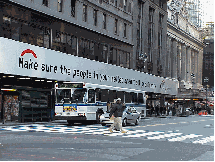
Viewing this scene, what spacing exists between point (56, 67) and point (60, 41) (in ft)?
15.6

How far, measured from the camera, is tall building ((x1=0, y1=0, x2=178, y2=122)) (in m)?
30.5

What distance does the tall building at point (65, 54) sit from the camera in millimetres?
30531

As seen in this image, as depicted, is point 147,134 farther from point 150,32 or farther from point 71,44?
point 150,32

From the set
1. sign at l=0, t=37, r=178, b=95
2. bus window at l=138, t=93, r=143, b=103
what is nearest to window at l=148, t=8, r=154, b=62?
sign at l=0, t=37, r=178, b=95

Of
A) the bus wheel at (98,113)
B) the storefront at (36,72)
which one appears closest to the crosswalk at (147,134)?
the bus wheel at (98,113)

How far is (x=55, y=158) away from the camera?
35.5 ft

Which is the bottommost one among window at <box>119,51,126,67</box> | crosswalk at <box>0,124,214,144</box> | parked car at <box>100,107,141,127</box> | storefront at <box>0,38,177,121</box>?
crosswalk at <box>0,124,214,144</box>

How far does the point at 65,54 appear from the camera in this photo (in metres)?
36.2

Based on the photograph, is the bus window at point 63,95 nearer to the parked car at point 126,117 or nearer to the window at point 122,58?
the parked car at point 126,117

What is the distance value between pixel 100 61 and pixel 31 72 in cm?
1630

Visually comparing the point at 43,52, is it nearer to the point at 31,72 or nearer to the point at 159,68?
the point at 31,72

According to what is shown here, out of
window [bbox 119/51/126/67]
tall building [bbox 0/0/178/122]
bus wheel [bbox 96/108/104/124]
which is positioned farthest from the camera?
window [bbox 119/51/126/67]

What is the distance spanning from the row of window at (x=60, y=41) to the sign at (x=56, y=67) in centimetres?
167

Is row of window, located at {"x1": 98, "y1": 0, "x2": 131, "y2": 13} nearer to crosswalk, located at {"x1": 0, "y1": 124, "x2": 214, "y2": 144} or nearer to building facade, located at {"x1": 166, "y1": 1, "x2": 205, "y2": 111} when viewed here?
building facade, located at {"x1": 166, "y1": 1, "x2": 205, "y2": 111}
